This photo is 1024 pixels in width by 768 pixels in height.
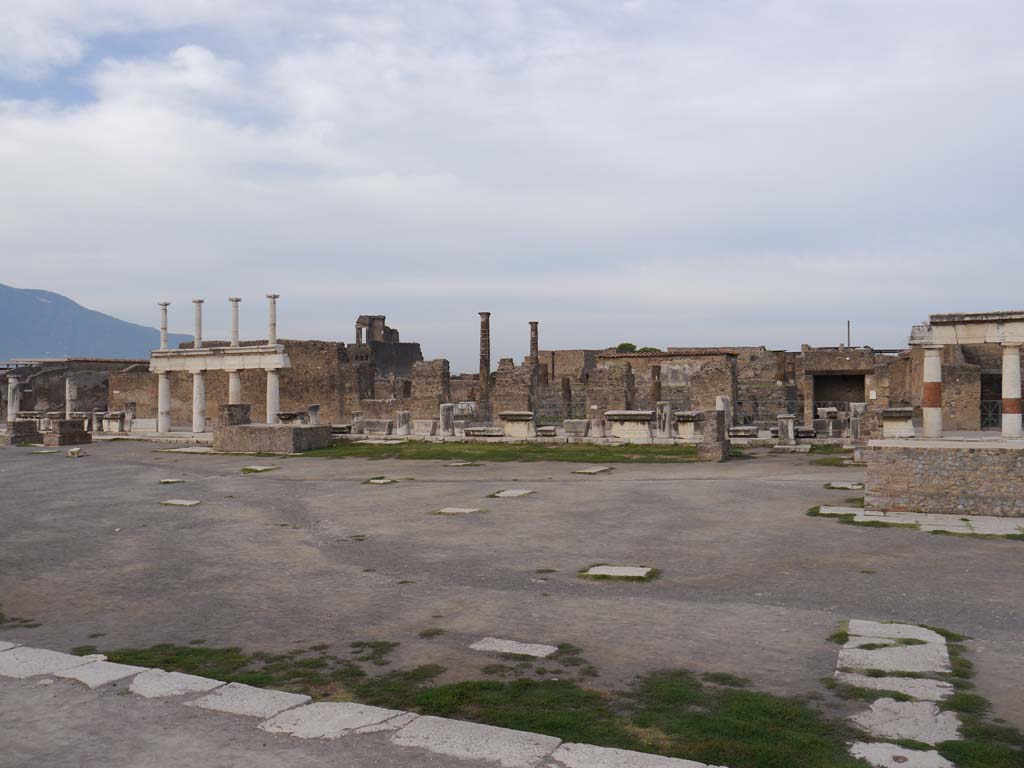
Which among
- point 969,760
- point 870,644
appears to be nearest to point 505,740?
point 969,760

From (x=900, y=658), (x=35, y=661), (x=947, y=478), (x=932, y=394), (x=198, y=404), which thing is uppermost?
(x=932, y=394)

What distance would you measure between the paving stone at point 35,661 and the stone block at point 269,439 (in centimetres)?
1877

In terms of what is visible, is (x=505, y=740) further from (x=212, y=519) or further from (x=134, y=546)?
(x=212, y=519)

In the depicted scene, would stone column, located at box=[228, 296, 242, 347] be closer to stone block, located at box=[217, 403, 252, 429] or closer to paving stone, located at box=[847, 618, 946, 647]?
stone block, located at box=[217, 403, 252, 429]

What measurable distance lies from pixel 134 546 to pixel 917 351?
29.2 metres

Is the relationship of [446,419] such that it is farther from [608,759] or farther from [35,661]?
[608,759]

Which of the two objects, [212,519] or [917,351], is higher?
[917,351]

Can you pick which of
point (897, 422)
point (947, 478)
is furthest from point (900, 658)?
point (897, 422)

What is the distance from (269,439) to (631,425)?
10.5 meters

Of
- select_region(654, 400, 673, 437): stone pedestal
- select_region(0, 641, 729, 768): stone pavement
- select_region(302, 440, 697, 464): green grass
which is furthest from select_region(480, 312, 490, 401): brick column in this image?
select_region(0, 641, 729, 768): stone pavement

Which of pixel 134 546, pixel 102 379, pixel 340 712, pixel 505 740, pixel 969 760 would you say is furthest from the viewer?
pixel 102 379

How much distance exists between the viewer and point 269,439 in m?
25.0

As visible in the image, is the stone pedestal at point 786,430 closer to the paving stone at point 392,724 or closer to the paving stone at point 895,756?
the paving stone at point 895,756

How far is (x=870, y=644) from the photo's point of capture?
586 cm
